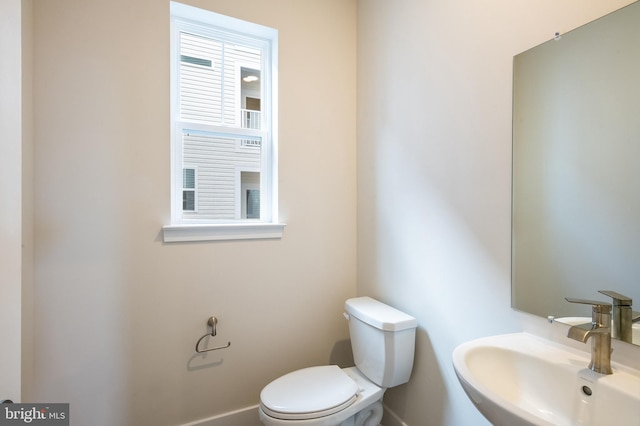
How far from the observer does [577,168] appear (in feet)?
3.13

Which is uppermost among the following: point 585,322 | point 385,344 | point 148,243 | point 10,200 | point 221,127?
point 221,127

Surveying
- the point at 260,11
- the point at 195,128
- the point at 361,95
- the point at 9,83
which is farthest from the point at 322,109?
the point at 9,83

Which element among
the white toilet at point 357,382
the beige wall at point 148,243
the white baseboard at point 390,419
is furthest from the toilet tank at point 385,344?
the beige wall at point 148,243

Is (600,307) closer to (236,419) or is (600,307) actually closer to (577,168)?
(577,168)

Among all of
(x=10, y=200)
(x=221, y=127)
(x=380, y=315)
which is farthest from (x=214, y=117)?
(x=380, y=315)

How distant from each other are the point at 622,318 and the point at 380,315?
886 mm

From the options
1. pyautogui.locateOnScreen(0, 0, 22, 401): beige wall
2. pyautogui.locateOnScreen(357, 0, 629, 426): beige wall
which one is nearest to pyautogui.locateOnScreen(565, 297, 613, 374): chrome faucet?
pyautogui.locateOnScreen(357, 0, 629, 426): beige wall

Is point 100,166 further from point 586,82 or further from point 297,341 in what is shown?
point 586,82

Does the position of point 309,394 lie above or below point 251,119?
below

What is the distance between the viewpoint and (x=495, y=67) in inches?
45.7

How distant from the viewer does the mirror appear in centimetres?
84

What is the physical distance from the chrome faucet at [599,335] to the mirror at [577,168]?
0.24 feet

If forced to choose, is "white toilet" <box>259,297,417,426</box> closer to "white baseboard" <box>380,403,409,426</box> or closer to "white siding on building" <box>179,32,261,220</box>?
"white baseboard" <box>380,403,409,426</box>

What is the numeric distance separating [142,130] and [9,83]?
0.48m
